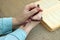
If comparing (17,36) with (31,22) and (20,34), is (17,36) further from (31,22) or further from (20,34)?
(31,22)

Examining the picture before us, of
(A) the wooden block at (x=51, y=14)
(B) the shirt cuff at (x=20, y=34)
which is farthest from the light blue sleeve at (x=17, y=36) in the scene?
(A) the wooden block at (x=51, y=14)

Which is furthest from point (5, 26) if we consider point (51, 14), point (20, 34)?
point (51, 14)

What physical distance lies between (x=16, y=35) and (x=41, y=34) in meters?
0.15

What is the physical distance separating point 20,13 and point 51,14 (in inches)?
8.0

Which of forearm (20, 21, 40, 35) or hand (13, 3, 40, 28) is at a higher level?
hand (13, 3, 40, 28)

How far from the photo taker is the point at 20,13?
0.87 m

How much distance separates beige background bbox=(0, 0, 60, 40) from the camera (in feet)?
2.41

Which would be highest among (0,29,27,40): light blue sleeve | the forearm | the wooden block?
the wooden block

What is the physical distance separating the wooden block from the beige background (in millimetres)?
34

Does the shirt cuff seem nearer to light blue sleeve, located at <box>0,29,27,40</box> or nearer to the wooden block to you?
light blue sleeve, located at <box>0,29,27,40</box>

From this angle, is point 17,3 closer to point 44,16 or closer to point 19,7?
point 19,7

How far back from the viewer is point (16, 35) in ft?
2.22

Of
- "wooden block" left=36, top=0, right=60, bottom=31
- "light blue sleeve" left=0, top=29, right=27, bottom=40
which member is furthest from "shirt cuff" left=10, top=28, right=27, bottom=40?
"wooden block" left=36, top=0, right=60, bottom=31

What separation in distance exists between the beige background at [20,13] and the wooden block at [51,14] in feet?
0.11
